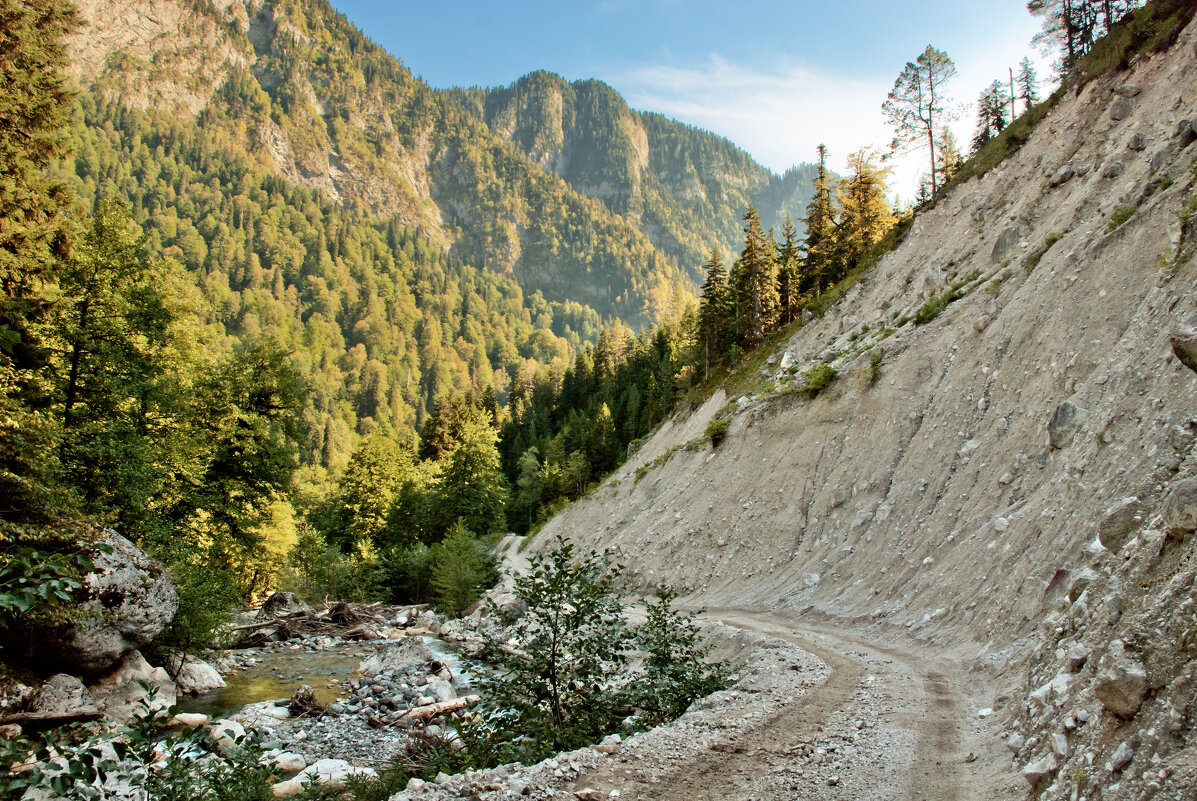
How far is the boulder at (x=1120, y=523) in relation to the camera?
6.89 metres

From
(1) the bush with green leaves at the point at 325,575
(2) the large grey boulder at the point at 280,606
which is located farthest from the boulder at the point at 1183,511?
(1) the bush with green leaves at the point at 325,575

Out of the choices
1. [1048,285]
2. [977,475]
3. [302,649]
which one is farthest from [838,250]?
[302,649]

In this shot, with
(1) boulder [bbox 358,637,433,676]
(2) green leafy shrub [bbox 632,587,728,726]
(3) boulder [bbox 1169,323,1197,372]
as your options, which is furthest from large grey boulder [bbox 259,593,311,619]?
(3) boulder [bbox 1169,323,1197,372]

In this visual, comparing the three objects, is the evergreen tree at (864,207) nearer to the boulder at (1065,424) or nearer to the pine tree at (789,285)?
the pine tree at (789,285)

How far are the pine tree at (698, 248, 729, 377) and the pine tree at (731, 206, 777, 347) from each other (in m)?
4.16

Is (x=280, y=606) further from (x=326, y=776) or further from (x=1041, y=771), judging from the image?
(x=1041, y=771)

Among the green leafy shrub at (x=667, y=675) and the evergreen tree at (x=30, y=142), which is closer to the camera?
the green leafy shrub at (x=667, y=675)

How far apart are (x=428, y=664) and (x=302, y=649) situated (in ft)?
26.3

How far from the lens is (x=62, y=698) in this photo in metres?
12.0

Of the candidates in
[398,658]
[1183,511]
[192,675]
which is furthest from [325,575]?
[1183,511]

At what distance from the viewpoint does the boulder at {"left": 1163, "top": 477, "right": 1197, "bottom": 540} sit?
494 cm

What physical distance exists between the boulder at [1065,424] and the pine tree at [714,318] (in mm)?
41443

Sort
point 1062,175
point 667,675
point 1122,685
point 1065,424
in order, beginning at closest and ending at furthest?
point 1122,685 < point 667,675 < point 1065,424 < point 1062,175

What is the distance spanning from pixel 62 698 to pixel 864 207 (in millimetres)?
49918
